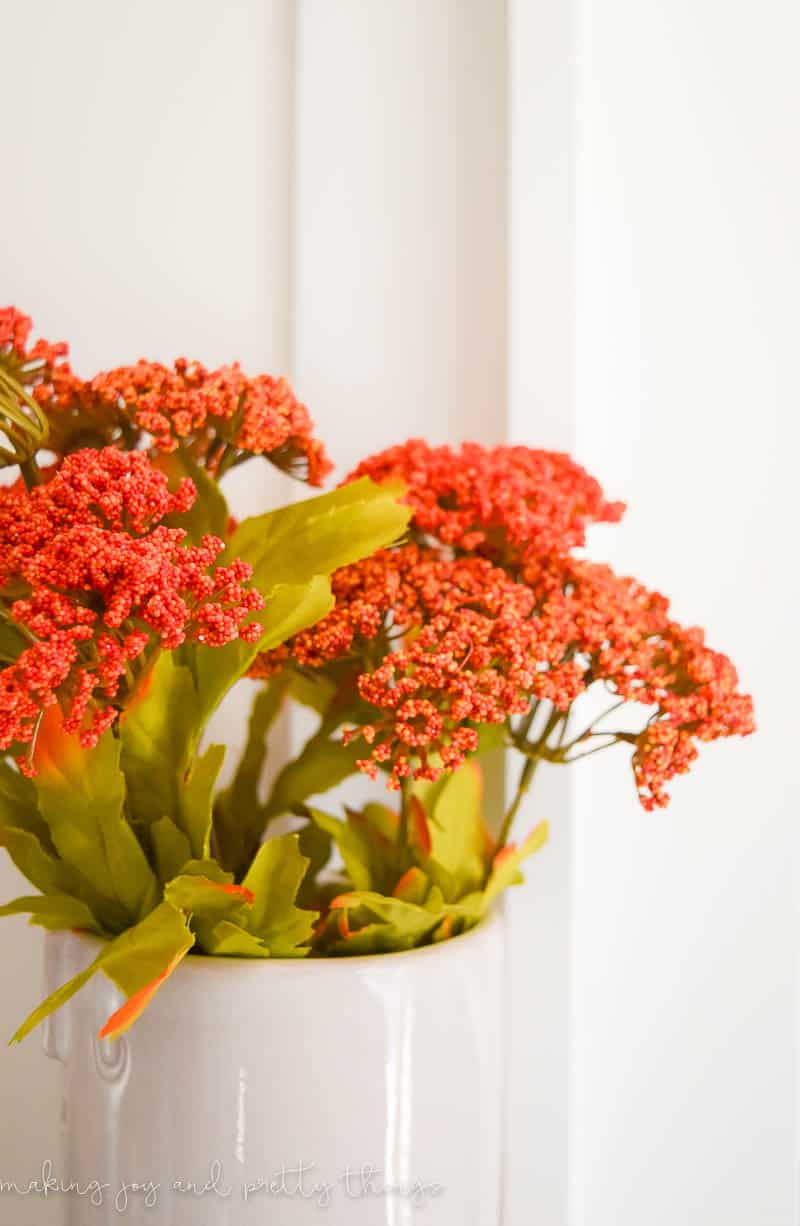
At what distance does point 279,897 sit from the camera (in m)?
0.57

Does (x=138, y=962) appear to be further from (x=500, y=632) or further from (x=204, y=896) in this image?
(x=500, y=632)

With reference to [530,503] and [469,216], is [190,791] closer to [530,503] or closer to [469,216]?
[530,503]

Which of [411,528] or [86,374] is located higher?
[86,374]

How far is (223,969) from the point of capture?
0.55 meters

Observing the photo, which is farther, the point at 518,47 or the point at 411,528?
the point at 518,47

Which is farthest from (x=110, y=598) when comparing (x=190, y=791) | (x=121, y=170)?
(x=121, y=170)

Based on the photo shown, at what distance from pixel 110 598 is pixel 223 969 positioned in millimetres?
227

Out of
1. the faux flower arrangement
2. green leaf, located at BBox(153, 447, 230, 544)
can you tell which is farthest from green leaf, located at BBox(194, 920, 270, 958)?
green leaf, located at BBox(153, 447, 230, 544)

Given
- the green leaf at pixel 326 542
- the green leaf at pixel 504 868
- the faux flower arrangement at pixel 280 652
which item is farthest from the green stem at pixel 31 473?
the green leaf at pixel 504 868

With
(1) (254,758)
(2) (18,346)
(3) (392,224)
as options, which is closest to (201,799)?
(1) (254,758)

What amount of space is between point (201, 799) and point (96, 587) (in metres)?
0.17

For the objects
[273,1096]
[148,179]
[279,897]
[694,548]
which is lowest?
[273,1096]

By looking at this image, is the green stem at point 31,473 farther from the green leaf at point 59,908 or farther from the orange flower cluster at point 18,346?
the green leaf at point 59,908

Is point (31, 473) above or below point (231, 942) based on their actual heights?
above
